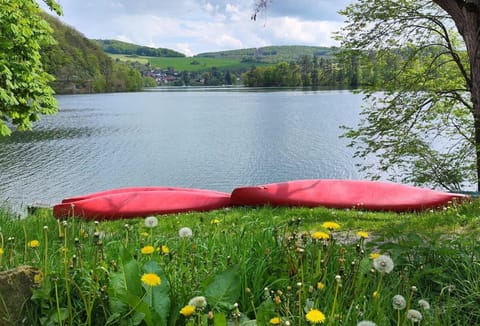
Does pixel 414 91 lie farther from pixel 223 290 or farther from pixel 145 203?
pixel 223 290

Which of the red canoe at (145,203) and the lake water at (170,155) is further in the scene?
the lake water at (170,155)

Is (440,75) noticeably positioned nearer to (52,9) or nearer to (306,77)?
(52,9)

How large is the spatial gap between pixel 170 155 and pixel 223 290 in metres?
31.0

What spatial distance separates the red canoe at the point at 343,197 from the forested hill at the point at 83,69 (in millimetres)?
121030

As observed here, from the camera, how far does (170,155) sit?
3303 cm

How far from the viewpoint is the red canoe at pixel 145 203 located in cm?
956

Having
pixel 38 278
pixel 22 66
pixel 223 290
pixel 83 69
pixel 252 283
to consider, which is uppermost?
pixel 83 69

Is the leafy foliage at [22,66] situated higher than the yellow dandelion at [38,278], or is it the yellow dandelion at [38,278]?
the leafy foliage at [22,66]

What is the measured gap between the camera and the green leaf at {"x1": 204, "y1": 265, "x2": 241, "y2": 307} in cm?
247

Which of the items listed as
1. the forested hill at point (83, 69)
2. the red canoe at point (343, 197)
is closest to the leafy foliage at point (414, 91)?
the red canoe at point (343, 197)

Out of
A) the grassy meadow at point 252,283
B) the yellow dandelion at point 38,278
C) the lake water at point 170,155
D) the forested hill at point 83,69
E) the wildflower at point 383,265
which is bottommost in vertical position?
the lake water at point 170,155

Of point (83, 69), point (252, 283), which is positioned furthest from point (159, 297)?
point (83, 69)

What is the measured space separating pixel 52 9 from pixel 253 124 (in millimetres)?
37136

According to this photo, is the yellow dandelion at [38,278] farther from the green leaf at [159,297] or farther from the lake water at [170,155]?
the lake water at [170,155]
